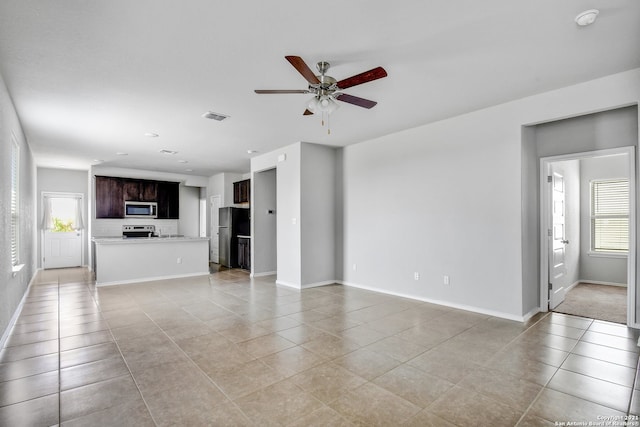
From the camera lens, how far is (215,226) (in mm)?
9914

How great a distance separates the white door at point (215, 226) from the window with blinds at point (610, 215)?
8.78 metres

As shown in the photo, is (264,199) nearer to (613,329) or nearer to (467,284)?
(467,284)

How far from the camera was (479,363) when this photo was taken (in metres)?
2.80

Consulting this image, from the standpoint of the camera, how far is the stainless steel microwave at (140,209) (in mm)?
8750

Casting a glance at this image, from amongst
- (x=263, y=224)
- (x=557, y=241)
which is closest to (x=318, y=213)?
(x=263, y=224)

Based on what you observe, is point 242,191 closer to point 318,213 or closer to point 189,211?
point 189,211

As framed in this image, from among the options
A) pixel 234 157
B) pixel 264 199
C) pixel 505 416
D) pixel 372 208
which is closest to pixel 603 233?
pixel 372 208

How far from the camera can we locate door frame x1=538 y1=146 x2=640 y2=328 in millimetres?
3469

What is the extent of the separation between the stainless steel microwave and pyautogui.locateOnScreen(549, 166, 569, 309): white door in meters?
9.16

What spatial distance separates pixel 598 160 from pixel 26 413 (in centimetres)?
843

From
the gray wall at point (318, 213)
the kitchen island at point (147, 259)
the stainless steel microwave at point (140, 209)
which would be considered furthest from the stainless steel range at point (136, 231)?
the gray wall at point (318, 213)

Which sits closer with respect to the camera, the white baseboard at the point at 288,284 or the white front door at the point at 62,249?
the white baseboard at the point at 288,284

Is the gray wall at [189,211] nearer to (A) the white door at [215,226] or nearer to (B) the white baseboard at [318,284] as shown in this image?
(A) the white door at [215,226]

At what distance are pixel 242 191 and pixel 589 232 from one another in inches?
304
